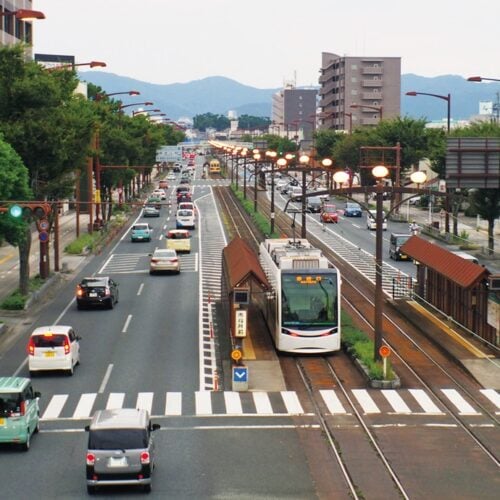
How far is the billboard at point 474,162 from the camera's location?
52438 millimetres

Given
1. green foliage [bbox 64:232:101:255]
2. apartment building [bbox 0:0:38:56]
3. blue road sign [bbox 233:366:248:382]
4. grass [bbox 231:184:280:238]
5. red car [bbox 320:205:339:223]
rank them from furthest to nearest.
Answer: red car [bbox 320:205:339:223], apartment building [bbox 0:0:38:56], grass [bbox 231:184:280:238], green foliage [bbox 64:232:101:255], blue road sign [bbox 233:366:248:382]

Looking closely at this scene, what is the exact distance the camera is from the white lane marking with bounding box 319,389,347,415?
103 feet

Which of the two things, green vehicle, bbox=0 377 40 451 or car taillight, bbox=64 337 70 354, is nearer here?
green vehicle, bbox=0 377 40 451

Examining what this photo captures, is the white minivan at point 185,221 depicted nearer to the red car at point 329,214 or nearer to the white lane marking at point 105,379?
the red car at point 329,214

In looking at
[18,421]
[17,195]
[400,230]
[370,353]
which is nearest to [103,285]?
[17,195]

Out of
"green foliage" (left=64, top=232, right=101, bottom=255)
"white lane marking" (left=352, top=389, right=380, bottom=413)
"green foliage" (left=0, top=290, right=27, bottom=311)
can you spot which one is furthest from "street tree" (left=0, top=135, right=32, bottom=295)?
"green foliage" (left=64, top=232, right=101, bottom=255)

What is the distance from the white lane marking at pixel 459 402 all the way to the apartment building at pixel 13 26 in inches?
2517

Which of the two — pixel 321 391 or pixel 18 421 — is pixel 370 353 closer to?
pixel 321 391

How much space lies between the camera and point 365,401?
32781 mm

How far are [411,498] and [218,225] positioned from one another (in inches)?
3003

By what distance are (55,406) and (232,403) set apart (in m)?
5.42

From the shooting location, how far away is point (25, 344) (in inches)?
1686

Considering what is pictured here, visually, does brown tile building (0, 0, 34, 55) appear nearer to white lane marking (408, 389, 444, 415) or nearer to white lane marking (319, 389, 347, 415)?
white lane marking (319, 389, 347, 415)

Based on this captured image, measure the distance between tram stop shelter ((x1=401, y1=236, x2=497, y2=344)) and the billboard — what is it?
389cm
